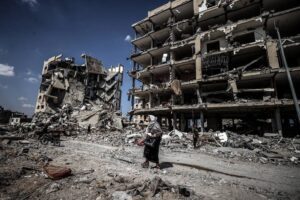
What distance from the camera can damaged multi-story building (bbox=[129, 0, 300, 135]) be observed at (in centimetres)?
1512

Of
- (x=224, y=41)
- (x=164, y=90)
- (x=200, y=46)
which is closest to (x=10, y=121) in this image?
(x=164, y=90)

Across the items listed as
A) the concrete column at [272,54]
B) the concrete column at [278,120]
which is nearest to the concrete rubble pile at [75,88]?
the concrete column at [278,120]

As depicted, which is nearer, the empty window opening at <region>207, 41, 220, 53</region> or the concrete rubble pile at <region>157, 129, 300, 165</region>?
the concrete rubble pile at <region>157, 129, 300, 165</region>

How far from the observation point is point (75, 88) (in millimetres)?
38500

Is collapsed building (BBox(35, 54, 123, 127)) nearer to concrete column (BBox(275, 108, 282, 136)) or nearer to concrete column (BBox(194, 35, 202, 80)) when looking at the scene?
concrete column (BBox(194, 35, 202, 80))

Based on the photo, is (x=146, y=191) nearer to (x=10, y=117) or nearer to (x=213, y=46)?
(x=213, y=46)

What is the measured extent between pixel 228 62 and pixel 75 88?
33845 millimetres

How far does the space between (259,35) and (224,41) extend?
338 cm

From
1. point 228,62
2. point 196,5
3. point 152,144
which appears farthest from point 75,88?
point 152,144

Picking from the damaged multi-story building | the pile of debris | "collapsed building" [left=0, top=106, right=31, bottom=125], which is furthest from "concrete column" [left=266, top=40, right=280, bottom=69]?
"collapsed building" [left=0, top=106, right=31, bottom=125]

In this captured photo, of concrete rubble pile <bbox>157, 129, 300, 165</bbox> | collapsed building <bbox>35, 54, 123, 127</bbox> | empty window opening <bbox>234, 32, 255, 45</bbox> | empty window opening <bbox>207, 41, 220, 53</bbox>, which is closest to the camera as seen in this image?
concrete rubble pile <bbox>157, 129, 300, 165</bbox>

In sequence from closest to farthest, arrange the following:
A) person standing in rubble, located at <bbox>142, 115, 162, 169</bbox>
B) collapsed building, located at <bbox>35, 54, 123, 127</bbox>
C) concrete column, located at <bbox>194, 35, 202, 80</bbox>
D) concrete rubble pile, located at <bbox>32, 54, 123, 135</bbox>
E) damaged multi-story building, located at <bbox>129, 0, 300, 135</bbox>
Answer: person standing in rubble, located at <bbox>142, 115, 162, 169</bbox> < damaged multi-story building, located at <bbox>129, 0, 300, 135</bbox> < concrete column, located at <bbox>194, 35, 202, 80</bbox> < concrete rubble pile, located at <bbox>32, 54, 123, 135</bbox> < collapsed building, located at <bbox>35, 54, 123, 127</bbox>

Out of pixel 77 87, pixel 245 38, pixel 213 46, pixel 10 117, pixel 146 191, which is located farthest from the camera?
pixel 77 87

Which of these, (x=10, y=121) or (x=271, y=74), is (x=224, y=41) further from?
(x=10, y=121)
